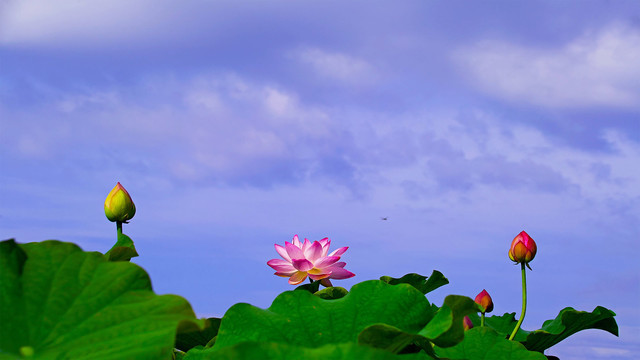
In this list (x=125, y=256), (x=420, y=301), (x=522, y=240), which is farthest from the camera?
(x=522, y=240)

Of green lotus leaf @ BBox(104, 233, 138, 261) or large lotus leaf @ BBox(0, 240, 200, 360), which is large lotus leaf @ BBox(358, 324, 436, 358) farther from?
green lotus leaf @ BBox(104, 233, 138, 261)

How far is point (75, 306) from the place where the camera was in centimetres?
67

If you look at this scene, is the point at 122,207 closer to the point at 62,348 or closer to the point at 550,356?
the point at 62,348

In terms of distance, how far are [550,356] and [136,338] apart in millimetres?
2046

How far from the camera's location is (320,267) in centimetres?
213

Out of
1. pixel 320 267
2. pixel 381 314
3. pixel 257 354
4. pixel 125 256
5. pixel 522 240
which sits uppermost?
pixel 522 240

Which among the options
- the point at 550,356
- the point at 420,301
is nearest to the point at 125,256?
the point at 420,301

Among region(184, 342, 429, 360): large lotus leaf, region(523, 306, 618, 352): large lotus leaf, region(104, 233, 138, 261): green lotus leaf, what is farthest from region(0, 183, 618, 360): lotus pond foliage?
region(523, 306, 618, 352): large lotus leaf

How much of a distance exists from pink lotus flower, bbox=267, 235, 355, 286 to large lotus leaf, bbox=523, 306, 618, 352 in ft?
2.73

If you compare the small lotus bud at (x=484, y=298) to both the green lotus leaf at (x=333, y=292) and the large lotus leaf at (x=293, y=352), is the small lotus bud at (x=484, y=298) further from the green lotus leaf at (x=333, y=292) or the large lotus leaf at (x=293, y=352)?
the large lotus leaf at (x=293, y=352)

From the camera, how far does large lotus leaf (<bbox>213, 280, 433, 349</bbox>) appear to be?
832mm

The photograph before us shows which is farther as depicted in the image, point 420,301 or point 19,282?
point 420,301

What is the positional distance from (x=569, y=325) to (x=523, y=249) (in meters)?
0.38

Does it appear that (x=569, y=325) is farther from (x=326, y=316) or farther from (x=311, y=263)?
(x=326, y=316)
